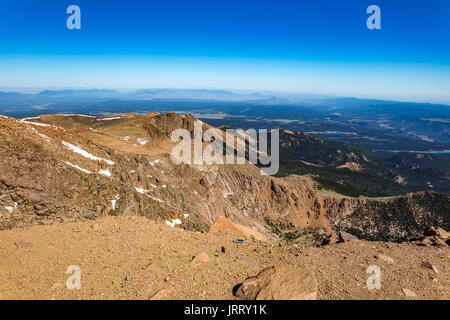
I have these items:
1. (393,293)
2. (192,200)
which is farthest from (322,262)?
(192,200)

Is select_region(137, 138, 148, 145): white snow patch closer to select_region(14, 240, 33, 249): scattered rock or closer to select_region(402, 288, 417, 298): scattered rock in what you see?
select_region(14, 240, 33, 249): scattered rock

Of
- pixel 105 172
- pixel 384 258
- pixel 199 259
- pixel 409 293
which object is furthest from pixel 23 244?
pixel 384 258

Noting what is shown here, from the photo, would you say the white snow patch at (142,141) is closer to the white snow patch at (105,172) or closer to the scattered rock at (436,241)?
the white snow patch at (105,172)

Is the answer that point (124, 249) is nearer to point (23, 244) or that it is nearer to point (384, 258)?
point (23, 244)

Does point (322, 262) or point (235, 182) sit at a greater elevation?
point (322, 262)
